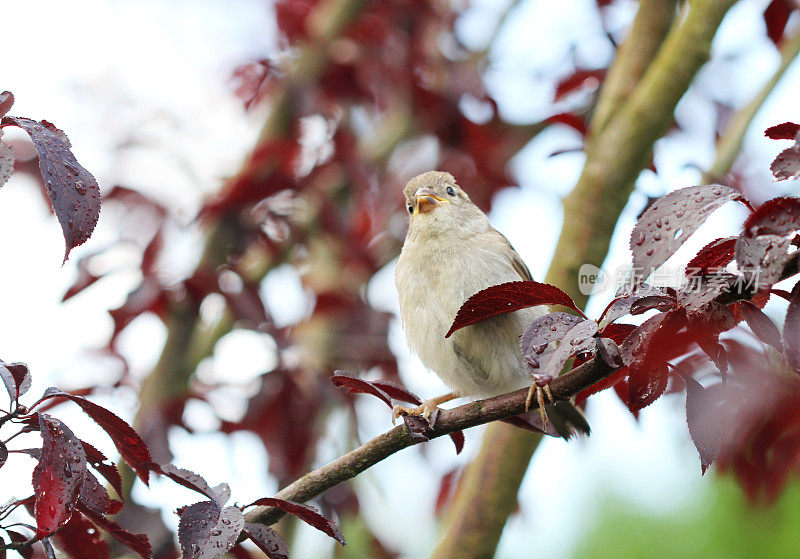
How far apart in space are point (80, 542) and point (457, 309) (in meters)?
1.18

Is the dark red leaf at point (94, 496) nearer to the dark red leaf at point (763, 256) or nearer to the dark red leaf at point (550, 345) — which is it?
the dark red leaf at point (550, 345)

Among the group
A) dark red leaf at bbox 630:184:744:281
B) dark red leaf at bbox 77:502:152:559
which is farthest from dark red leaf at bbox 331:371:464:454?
dark red leaf at bbox 630:184:744:281

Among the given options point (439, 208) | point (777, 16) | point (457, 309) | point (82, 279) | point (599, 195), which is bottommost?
point (457, 309)

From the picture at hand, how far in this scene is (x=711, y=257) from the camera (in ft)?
3.61

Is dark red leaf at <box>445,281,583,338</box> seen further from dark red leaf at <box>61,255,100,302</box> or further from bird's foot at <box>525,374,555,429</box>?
dark red leaf at <box>61,255,100,302</box>

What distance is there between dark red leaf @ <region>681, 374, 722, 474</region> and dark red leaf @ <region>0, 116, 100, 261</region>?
951 mm

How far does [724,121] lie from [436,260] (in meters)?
1.63

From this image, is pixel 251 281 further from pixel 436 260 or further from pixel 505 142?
pixel 505 142

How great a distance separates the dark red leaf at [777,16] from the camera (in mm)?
2469

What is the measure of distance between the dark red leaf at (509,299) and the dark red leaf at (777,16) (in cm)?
181

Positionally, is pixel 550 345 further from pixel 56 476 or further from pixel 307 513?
pixel 56 476

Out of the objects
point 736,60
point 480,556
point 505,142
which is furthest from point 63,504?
point 736,60

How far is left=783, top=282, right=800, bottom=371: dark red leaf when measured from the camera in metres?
0.96

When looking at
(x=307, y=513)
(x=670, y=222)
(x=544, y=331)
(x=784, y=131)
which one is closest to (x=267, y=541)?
(x=307, y=513)
